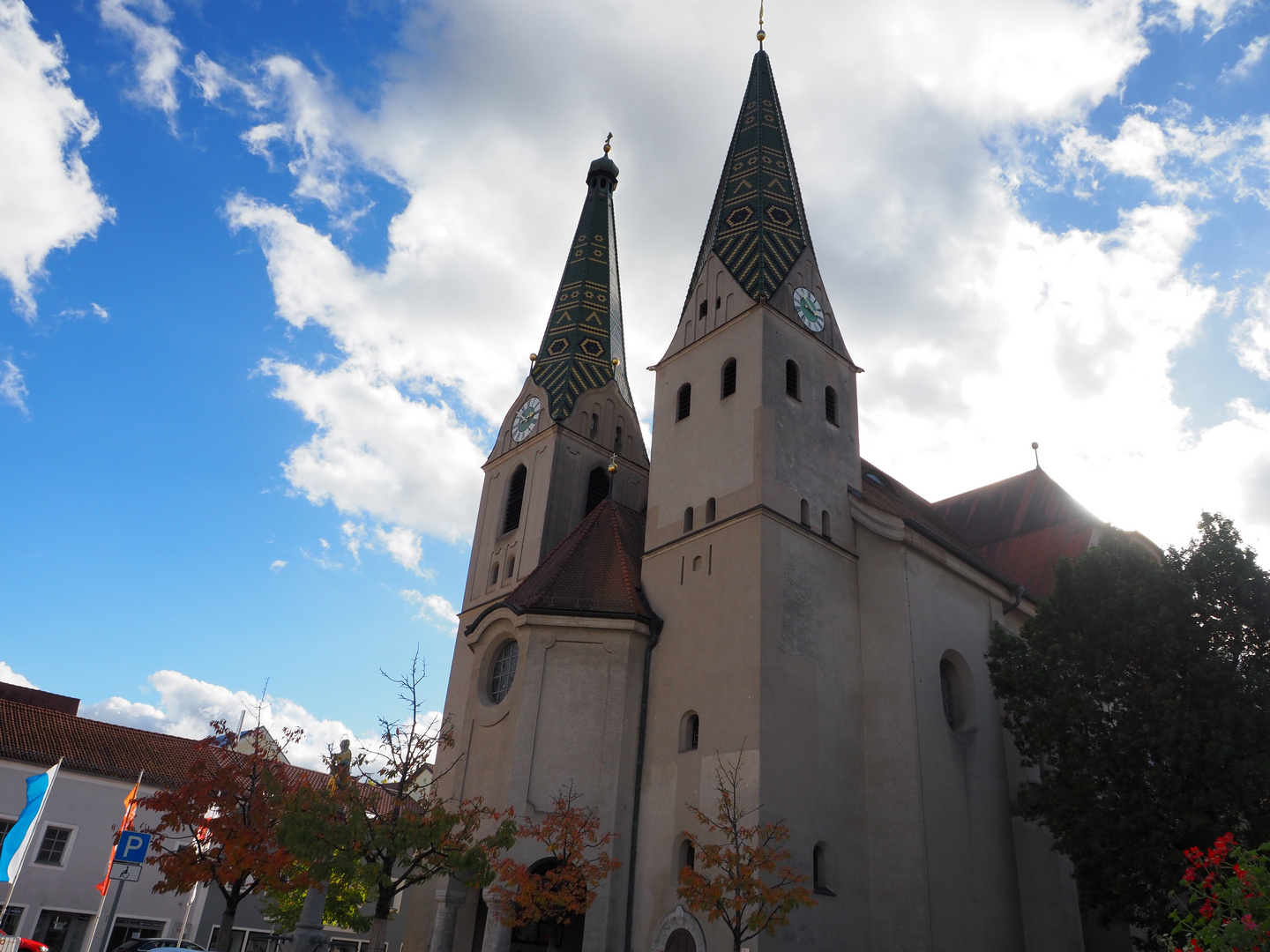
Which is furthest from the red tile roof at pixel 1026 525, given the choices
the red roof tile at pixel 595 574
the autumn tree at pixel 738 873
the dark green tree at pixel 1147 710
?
the autumn tree at pixel 738 873

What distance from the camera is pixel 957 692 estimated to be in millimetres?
20844

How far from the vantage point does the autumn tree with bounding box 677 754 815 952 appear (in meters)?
14.7

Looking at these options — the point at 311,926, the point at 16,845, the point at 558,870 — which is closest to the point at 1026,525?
the point at 558,870

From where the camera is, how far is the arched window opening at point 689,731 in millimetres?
18625

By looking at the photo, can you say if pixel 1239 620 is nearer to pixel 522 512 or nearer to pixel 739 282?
pixel 739 282

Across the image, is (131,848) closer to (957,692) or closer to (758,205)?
(957,692)

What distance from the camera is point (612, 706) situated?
1967 centimetres

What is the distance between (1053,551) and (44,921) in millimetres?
29947

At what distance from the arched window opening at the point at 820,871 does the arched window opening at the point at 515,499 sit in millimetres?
14851

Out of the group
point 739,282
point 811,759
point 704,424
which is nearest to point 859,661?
point 811,759

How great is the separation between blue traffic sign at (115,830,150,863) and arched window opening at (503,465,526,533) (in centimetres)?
1611

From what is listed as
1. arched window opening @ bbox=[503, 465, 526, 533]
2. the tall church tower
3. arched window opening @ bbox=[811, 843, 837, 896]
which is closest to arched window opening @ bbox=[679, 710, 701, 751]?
the tall church tower

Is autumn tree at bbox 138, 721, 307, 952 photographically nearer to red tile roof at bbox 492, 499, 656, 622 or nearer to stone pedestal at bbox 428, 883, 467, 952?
stone pedestal at bbox 428, 883, 467, 952

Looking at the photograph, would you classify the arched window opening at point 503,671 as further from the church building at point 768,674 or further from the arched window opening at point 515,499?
the arched window opening at point 515,499
